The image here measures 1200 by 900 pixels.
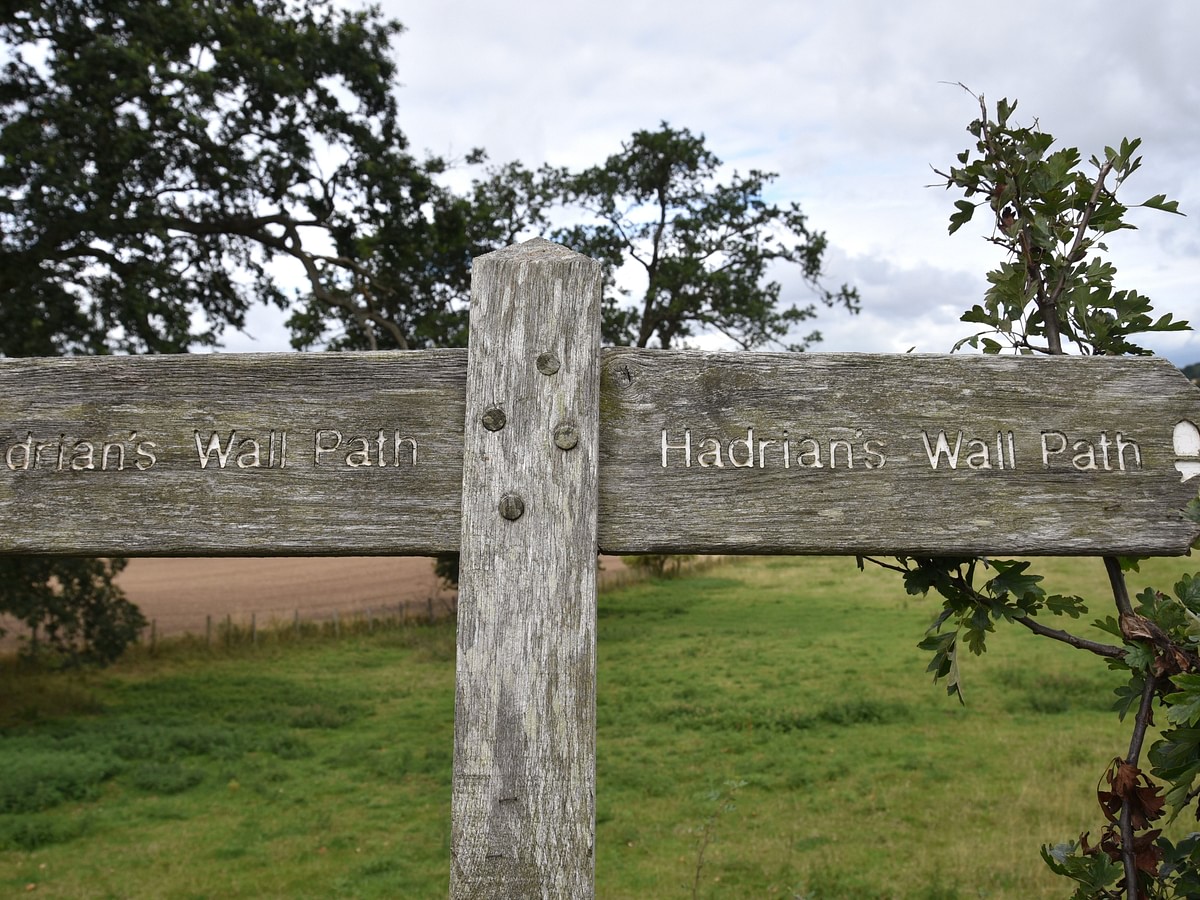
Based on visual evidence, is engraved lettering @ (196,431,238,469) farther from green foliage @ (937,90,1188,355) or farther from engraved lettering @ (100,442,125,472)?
green foliage @ (937,90,1188,355)

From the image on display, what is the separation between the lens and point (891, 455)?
1739 millimetres

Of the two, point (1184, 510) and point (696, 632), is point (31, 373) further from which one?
point (696, 632)

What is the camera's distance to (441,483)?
1.73 m

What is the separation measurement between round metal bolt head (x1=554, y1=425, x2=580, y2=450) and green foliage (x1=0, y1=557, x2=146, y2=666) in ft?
42.3

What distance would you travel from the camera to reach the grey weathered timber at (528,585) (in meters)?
1.56

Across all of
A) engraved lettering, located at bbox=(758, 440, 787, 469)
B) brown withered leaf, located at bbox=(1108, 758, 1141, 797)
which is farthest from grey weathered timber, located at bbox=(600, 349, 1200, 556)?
brown withered leaf, located at bbox=(1108, 758, 1141, 797)

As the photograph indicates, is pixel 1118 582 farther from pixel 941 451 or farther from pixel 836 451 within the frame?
pixel 836 451

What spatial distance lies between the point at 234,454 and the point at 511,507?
0.59 m

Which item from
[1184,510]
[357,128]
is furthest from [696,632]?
[1184,510]

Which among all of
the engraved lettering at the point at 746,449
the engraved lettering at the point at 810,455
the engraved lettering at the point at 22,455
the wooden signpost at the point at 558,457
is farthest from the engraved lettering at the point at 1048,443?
the engraved lettering at the point at 22,455

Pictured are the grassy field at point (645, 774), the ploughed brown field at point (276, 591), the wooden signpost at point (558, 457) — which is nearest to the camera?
the wooden signpost at point (558, 457)

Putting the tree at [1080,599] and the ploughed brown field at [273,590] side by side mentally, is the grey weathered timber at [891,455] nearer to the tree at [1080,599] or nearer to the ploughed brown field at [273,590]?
the tree at [1080,599]

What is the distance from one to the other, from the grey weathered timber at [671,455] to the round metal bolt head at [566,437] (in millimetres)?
72

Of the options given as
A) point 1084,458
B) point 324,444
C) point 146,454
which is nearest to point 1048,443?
point 1084,458
